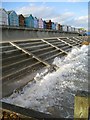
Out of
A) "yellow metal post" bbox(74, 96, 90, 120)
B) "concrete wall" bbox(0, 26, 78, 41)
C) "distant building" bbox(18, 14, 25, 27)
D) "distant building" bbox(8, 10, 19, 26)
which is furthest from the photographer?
"distant building" bbox(18, 14, 25, 27)

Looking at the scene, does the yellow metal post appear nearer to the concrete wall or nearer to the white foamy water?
the white foamy water

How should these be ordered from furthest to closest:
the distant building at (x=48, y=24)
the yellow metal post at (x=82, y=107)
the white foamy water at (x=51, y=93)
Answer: the distant building at (x=48, y=24) → the white foamy water at (x=51, y=93) → the yellow metal post at (x=82, y=107)

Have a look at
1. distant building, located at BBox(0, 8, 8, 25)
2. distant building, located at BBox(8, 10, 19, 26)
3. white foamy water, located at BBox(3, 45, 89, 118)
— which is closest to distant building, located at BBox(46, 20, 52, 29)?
distant building, located at BBox(8, 10, 19, 26)

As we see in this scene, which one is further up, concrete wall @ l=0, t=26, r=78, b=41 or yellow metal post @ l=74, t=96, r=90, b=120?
concrete wall @ l=0, t=26, r=78, b=41

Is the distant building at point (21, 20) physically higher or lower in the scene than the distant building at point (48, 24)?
lower

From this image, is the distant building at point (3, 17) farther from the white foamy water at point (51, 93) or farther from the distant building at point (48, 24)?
the distant building at point (48, 24)

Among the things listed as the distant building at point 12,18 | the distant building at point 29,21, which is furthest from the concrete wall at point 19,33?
the distant building at point 29,21

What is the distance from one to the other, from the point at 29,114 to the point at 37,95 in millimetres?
2874

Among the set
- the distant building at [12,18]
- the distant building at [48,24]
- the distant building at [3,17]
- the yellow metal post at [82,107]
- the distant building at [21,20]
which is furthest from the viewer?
the distant building at [48,24]

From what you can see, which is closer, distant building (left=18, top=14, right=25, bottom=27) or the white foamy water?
the white foamy water

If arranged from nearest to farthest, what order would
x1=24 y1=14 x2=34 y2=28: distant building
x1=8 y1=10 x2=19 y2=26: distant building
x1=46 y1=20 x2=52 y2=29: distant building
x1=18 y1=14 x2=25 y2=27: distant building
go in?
x1=8 y1=10 x2=19 y2=26: distant building < x1=18 y1=14 x2=25 y2=27: distant building < x1=24 y1=14 x2=34 y2=28: distant building < x1=46 y1=20 x2=52 y2=29: distant building

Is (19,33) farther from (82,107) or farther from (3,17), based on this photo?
(82,107)

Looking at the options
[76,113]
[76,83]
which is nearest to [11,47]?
[76,83]

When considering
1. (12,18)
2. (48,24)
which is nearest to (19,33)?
(12,18)
